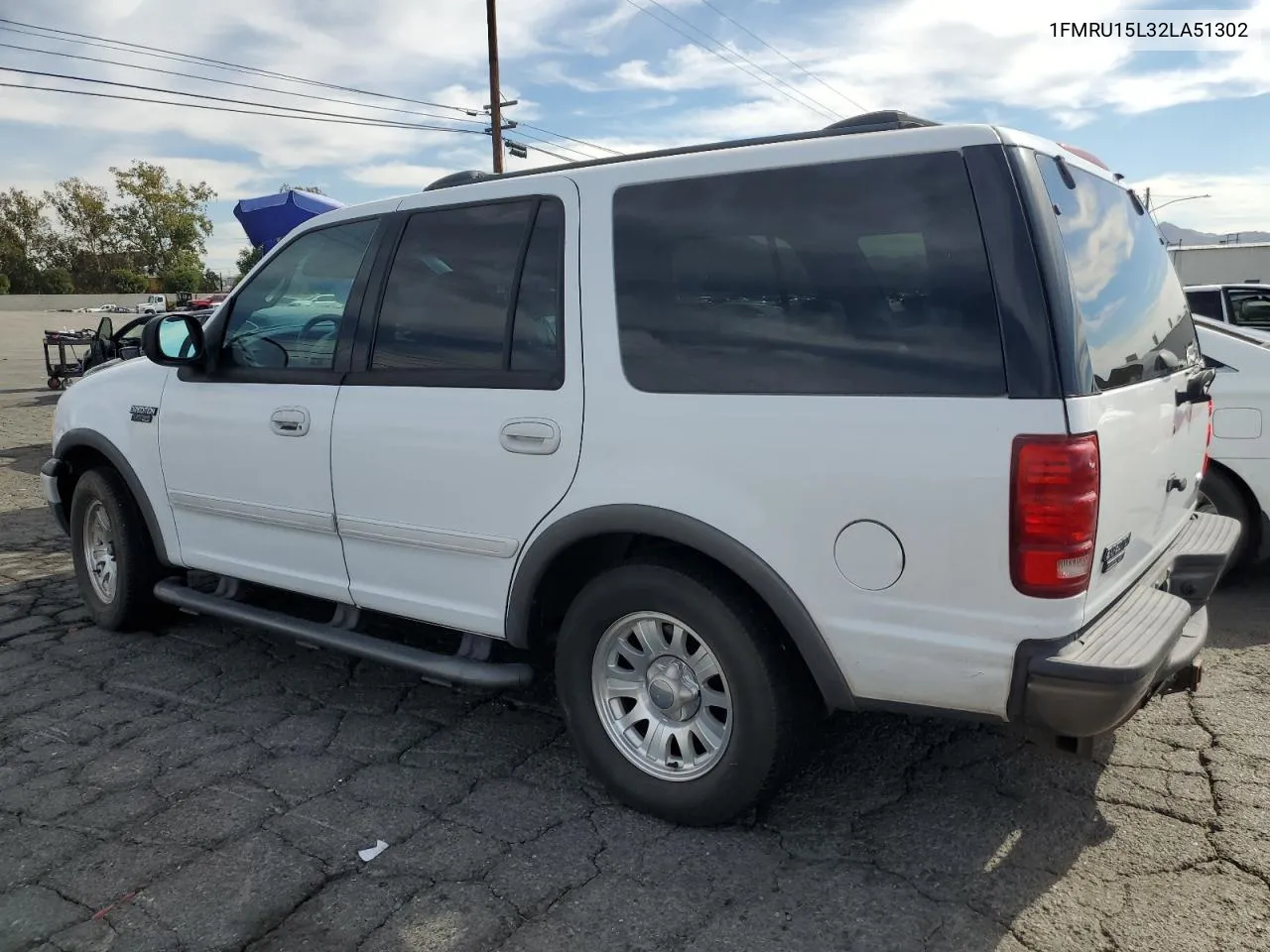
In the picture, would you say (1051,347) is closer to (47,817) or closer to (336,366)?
(336,366)

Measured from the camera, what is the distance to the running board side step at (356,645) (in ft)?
10.7

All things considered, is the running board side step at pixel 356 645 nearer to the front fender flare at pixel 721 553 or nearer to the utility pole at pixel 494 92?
the front fender flare at pixel 721 553

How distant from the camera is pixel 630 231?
297cm

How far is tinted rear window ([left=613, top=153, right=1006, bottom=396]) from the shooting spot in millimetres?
2406

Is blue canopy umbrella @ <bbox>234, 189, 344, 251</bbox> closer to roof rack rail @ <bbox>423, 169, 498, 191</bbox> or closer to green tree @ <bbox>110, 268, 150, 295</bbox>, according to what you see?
roof rack rail @ <bbox>423, 169, 498, 191</bbox>

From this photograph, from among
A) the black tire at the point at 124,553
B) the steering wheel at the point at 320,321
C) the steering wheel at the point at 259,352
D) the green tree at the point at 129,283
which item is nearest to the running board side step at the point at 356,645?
the black tire at the point at 124,553

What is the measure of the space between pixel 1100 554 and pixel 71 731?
12.0 ft

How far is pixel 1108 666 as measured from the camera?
90.6 inches

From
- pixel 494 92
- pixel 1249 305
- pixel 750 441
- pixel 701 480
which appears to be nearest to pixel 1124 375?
pixel 750 441

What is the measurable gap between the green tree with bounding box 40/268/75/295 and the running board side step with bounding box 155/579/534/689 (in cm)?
7988

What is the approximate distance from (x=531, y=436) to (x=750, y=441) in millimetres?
742

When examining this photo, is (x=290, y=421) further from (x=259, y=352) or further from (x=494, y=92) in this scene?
(x=494, y=92)

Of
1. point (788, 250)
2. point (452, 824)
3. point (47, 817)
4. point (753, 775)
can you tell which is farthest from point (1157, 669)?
point (47, 817)

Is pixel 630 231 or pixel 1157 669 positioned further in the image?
pixel 630 231
